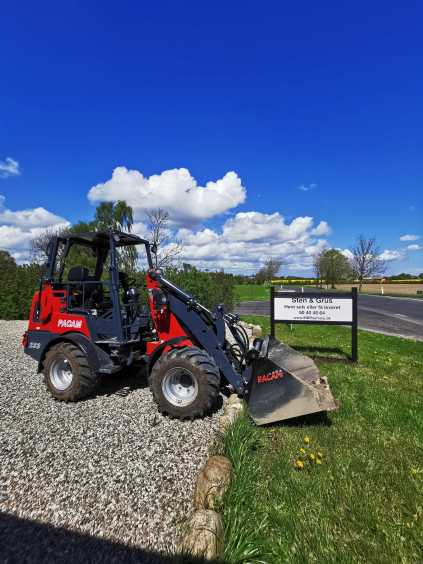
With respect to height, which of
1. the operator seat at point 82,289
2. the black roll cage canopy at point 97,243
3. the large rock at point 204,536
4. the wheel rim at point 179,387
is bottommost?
the large rock at point 204,536

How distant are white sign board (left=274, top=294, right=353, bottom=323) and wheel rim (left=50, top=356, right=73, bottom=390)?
4.63 m

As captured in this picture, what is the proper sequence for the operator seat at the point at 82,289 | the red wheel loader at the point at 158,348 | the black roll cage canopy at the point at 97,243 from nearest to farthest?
the red wheel loader at the point at 158,348, the black roll cage canopy at the point at 97,243, the operator seat at the point at 82,289

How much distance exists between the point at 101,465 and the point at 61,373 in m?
2.23

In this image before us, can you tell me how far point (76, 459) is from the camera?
10.7ft

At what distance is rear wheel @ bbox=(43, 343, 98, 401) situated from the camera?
4586 millimetres

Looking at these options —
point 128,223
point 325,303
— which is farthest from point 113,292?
point 128,223

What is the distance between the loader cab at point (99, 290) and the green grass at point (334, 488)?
8.00 feet

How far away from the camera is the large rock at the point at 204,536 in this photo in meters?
2.04

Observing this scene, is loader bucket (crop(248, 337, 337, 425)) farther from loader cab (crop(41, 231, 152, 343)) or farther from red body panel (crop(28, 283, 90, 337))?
red body panel (crop(28, 283, 90, 337))

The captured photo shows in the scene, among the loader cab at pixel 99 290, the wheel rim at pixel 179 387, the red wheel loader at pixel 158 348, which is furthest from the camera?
the loader cab at pixel 99 290

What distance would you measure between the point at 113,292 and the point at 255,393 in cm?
259

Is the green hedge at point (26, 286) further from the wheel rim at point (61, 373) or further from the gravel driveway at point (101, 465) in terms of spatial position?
the gravel driveway at point (101, 465)

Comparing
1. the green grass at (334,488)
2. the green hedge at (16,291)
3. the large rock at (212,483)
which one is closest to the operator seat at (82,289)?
the green grass at (334,488)

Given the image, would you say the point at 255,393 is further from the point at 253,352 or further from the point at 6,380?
the point at 6,380
